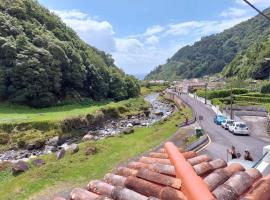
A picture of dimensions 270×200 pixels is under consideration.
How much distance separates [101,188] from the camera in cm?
955

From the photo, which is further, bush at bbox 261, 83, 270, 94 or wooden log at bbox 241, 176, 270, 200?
bush at bbox 261, 83, 270, 94

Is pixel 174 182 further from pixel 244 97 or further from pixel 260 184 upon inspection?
pixel 244 97

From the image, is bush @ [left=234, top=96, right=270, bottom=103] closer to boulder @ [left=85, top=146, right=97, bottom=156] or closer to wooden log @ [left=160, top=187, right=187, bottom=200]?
boulder @ [left=85, top=146, right=97, bottom=156]

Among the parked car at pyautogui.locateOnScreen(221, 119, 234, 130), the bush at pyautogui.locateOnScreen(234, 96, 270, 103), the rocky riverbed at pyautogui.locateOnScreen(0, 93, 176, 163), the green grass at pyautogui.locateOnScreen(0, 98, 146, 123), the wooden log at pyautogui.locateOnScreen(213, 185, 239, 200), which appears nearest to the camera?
the wooden log at pyautogui.locateOnScreen(213, 185, 239, 200)

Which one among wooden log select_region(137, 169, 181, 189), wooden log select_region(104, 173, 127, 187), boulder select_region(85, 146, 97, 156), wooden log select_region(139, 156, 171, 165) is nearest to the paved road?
boulder select_region(85, 146, 97, 156)

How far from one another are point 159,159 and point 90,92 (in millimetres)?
89278

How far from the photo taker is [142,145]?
38.3 m

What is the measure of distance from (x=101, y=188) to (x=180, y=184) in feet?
8.08

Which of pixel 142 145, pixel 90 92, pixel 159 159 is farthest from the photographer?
pixel 90 92

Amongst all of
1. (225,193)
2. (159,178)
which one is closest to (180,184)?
(159,178)

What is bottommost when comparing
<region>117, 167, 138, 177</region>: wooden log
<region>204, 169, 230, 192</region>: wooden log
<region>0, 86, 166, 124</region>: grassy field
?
<region>0, 86, 166, 124</region>: grassy field

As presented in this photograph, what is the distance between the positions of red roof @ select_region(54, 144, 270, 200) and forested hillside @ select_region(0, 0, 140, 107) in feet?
228

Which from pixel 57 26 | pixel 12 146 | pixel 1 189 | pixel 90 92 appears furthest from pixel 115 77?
pixel 1 189

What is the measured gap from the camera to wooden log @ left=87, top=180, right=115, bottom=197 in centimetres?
920
